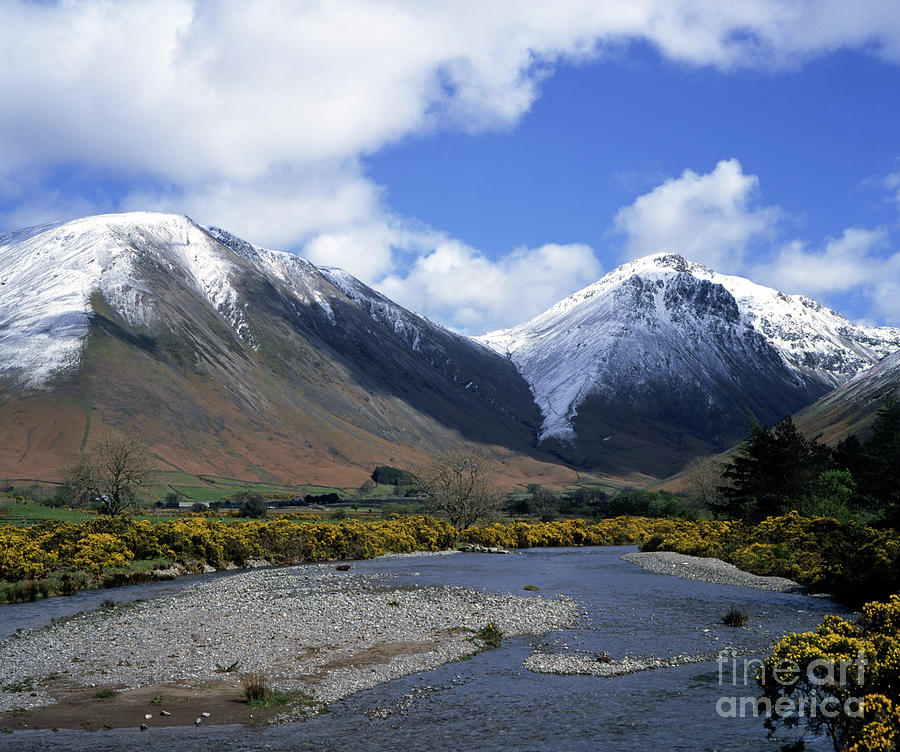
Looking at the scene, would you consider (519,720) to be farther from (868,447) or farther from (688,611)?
(868,447)

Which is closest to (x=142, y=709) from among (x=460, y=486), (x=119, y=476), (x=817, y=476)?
(x=119, y=476)

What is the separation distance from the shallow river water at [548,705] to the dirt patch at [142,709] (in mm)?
791

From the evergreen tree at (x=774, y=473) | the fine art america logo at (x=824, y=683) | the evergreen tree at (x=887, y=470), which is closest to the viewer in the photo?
the fine art america logo at (x=824, y=683)

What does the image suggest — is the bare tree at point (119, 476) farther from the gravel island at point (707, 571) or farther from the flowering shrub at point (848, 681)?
the flowering shrub at point (848, 681)

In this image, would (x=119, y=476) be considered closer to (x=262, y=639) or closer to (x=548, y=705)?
(x=262, y=639)

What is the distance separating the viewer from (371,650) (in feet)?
109

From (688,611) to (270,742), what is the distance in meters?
30.0

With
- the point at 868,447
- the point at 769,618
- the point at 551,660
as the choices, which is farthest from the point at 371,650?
the point at 868,447

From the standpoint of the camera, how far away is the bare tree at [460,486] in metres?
108

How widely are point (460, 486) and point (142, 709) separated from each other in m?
85.1

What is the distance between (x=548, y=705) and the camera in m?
24.9

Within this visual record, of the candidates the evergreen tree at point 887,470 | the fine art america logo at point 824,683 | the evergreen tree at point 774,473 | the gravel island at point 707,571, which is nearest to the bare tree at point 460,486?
the gravel island at point 707,571

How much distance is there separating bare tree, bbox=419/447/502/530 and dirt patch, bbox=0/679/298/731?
81.2m

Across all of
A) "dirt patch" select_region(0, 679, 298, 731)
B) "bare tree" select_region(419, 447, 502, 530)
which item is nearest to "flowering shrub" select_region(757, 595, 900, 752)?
"dirt patch" select_region(0, 679, 298, 731)
